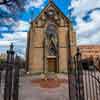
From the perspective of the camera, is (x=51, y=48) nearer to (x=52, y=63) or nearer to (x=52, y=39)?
(x=52, y=39)

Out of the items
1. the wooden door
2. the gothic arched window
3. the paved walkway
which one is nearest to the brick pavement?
the paved walkway

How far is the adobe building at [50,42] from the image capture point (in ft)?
114

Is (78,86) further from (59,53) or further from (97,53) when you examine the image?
(97,53)

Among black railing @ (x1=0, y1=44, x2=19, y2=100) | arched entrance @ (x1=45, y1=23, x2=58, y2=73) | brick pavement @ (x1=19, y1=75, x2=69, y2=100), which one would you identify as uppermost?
arched entrance @ (x1=45, y1=23, x2=58, y2=73)

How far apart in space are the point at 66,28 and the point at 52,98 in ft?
90.0

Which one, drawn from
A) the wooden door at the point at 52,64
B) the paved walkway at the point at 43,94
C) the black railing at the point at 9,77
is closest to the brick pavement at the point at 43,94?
the paved walkway at the point at 43,94

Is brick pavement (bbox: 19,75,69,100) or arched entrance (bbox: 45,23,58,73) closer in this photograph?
brick pavement (bbox: 19,75,69,100)

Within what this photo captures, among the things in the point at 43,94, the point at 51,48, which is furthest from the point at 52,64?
the point at 43,94

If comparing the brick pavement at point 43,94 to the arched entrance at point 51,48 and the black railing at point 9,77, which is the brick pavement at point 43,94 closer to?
the black railing at point 9,77

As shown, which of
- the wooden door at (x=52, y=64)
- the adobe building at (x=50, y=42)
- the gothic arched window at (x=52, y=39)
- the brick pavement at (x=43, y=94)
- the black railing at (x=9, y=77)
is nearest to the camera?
the black railing at (x=9, y=77)

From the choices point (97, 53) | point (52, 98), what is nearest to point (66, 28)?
point (52, 98)

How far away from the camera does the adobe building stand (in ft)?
114

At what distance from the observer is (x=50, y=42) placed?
120 feet

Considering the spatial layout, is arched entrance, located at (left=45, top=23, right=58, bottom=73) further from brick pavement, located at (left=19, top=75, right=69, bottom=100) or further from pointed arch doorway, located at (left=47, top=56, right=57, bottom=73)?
brick pavement, located at (left=19, top=75, right=69, bottom=100)
